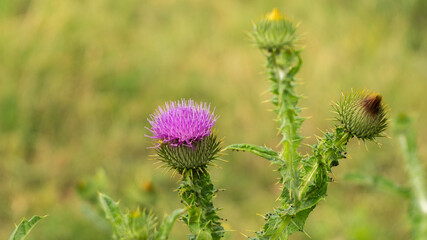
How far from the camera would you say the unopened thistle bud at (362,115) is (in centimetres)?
210

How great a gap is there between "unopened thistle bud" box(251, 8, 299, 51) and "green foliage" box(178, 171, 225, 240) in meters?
0.61

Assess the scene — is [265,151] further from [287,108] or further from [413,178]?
[413,178]

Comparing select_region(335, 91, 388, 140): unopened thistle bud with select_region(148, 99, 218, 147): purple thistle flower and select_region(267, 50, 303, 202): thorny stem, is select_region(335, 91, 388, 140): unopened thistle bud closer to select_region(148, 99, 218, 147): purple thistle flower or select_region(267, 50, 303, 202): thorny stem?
select_region(267, 50, 303, 202): thorny stem

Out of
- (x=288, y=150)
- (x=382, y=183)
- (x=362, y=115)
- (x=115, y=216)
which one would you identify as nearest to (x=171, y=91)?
(x=382, y=183)

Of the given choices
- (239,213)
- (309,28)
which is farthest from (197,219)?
(309,28)

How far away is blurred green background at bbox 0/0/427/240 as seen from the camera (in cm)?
561

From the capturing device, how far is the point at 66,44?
6953 millimetres

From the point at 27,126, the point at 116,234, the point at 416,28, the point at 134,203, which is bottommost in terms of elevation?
the point at 116,234

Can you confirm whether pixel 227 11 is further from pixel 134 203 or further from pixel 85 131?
pixel 134 203

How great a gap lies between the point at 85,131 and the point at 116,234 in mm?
4825

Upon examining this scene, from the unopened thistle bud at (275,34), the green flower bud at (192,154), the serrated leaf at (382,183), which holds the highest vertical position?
the serrated leaf at (382,183)

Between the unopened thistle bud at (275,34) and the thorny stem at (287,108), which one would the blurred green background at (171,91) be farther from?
the unopened thistle bud at (275,34)

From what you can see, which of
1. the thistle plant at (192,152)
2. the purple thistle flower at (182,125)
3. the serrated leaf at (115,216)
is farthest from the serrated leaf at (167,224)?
the purple thistle flower at (182,125)

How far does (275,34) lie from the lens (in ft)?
6.39
